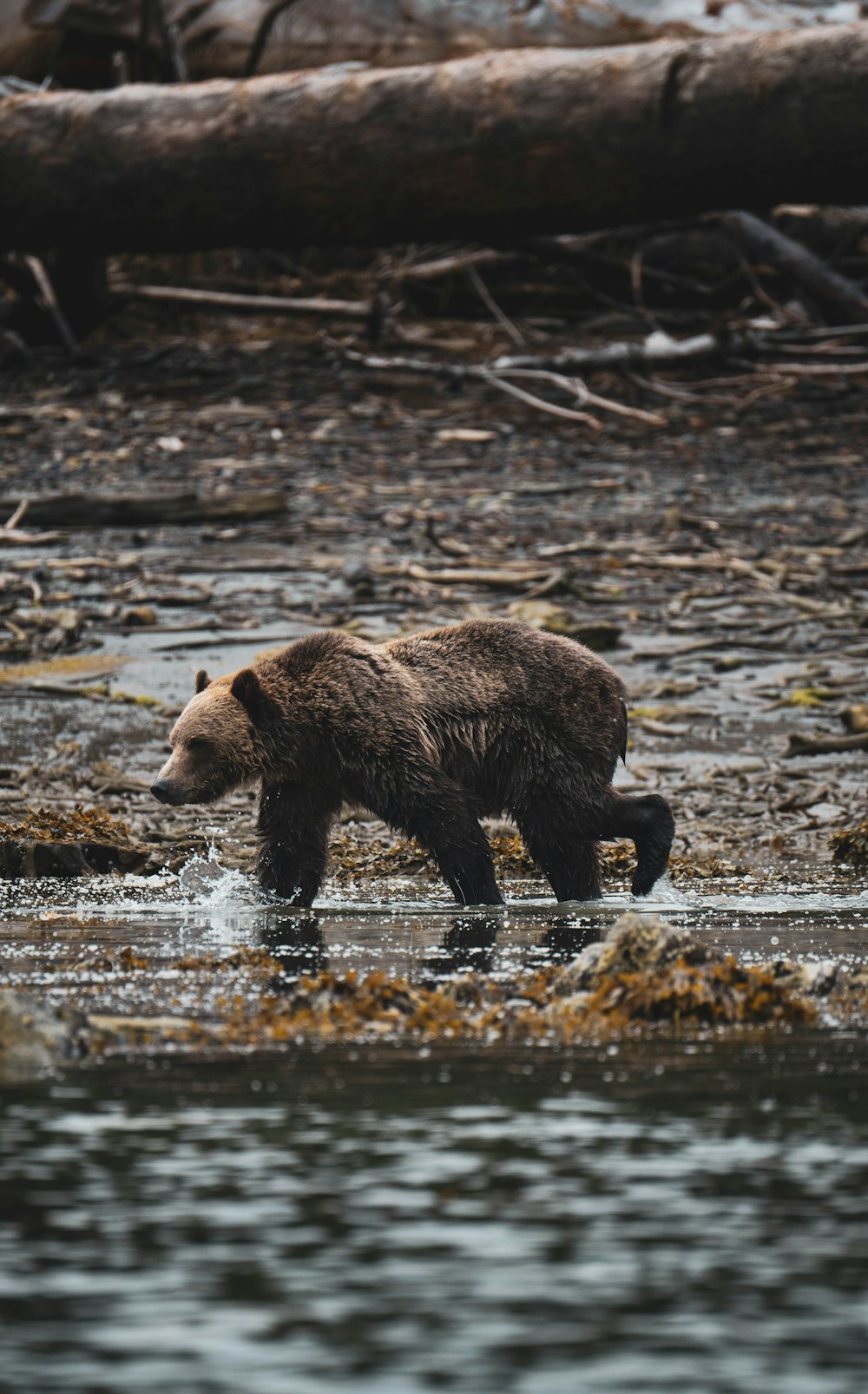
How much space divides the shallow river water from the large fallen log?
9.72 metres

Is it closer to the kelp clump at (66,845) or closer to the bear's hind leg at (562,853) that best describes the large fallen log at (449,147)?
the kelp clump at (66,845)

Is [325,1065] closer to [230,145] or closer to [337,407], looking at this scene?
[230,145]

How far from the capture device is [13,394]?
16.7 m

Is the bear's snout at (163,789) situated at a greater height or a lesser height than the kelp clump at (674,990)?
lesser

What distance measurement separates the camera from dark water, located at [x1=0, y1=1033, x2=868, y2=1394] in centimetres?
264

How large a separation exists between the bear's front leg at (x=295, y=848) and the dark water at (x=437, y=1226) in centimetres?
351

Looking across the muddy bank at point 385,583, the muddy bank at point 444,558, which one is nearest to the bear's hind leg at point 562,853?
the muddy bank at point 385,583

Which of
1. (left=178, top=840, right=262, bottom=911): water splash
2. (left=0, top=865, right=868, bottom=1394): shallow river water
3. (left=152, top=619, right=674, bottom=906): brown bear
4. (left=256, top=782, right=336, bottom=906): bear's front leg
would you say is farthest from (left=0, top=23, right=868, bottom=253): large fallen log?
(left=0, top=865, right=868, bottom=1394): shallow river water

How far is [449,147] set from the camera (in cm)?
1394

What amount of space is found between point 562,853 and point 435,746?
27.0 inches

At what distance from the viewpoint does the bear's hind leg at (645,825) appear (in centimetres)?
806

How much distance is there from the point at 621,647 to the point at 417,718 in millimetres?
3488

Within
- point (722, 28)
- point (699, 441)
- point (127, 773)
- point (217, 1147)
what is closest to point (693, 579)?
point (699, 441)

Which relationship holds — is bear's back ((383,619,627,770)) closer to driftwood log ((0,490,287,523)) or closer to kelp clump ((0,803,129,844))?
kelp clump ((0,803,129,844))
